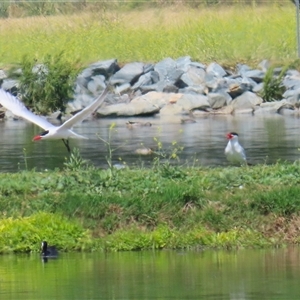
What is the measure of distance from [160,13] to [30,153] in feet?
98.5

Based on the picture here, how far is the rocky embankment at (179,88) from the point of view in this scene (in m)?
35.2

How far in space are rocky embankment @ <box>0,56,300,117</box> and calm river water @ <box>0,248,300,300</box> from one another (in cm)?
2197

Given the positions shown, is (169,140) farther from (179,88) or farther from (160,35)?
(160,35)

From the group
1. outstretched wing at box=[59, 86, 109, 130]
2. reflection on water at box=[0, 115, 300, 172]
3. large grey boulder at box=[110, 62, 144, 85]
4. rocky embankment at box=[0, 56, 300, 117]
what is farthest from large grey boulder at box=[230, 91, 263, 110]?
outstretched wing at box=[59, 86, 109, 130]

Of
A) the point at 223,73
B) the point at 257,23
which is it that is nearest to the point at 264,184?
the point at 223,73

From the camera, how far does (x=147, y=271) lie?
453 inches

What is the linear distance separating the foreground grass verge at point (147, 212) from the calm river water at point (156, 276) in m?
0.26

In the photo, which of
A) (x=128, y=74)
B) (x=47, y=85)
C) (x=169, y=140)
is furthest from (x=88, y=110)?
(x=128, y=74)

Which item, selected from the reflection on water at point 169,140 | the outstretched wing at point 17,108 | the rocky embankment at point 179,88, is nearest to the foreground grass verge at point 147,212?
the reflection on water at point 169,140

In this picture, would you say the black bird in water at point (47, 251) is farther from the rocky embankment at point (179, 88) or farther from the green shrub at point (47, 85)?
the green shrub at point (47, 85)

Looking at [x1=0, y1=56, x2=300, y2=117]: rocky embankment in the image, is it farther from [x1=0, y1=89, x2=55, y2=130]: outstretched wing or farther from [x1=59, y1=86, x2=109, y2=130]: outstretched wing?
[x1=59, y1=86, x2=109, y2=130]: outstretched wing

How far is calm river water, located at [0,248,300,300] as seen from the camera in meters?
10.2

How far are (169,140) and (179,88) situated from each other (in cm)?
1276

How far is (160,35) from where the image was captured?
4878 centimetres
